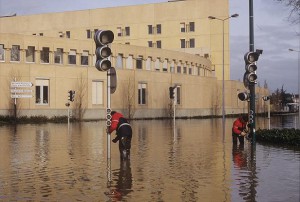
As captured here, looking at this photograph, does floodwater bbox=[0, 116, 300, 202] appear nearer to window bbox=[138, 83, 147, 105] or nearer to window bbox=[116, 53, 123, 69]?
A: window bbox=[116, 53, 123, 69]

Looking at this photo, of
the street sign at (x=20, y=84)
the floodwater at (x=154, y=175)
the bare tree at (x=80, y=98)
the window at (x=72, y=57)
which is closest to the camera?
the floodwater at (x=154, y=175)

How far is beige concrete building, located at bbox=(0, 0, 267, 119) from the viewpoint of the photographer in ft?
175

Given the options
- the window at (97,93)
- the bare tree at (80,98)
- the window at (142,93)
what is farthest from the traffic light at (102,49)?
the window at (142,93)

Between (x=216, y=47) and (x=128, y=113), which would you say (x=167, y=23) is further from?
(x=128, y=113)

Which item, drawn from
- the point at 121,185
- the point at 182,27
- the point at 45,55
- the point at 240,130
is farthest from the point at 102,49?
the point at 182,27

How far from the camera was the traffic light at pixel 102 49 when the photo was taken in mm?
13156

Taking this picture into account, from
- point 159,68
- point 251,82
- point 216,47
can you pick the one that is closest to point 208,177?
point 251,82

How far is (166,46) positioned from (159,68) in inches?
662

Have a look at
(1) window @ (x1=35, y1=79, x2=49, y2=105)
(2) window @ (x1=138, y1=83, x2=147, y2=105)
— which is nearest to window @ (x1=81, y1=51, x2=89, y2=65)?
(1) window @ (x1=35, y1=79, x2=49, y2=105)

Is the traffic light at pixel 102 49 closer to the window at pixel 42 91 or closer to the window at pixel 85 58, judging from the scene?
the window at pixel 42 91

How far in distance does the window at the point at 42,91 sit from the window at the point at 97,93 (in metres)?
5.98

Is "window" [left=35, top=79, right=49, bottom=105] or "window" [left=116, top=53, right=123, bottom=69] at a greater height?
"window" [left=116, top=53, right=123, bottom=69]

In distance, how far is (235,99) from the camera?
88875mm

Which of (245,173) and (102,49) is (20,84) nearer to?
(102,49)
